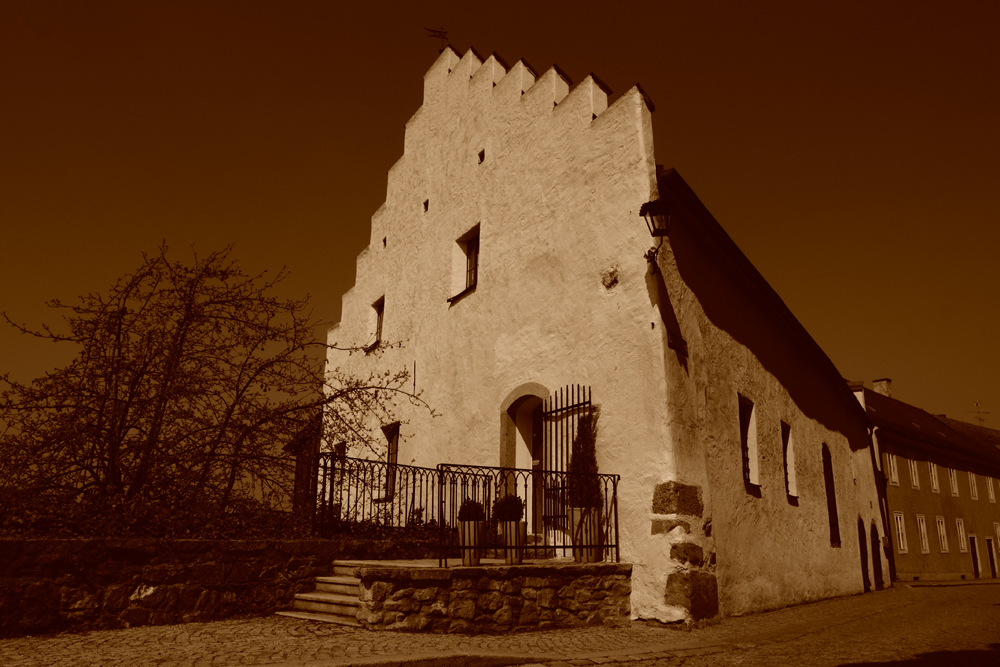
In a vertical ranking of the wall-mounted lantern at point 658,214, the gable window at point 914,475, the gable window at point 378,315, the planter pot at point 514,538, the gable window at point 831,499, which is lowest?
the planter pot at point 514,538

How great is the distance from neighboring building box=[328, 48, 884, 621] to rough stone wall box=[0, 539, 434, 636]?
3705mm

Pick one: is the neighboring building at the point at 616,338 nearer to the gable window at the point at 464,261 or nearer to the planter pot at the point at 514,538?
the gable window at the point at 464,261

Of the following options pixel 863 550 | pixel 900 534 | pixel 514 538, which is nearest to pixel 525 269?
pixel 514 538

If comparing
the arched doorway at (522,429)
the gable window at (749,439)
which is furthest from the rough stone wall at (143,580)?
the gable window at (749,439)

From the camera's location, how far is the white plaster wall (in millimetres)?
8836

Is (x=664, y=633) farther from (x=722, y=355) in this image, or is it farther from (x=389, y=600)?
(x=722, y=355)

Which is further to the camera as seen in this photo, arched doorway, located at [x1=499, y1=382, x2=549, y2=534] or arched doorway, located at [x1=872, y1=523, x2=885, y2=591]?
arched doorway, located at [x1=872, y1=523, x2=885, y2=591]

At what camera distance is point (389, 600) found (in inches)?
270

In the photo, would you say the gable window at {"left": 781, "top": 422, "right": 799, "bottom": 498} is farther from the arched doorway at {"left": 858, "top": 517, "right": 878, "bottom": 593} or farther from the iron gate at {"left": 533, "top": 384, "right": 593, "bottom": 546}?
the arched doorway at {"left": 858, "top": 517, "right": 878, "bottom": 593}

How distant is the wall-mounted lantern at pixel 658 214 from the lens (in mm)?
8461

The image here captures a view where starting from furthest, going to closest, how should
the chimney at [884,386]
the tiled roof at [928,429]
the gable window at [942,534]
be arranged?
the chimney at [884,386] < the gable window at [942,534] < the tiled roof at [928,429]

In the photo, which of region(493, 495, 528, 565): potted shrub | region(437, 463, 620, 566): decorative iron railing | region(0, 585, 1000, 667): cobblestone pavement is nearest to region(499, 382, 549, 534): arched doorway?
region(437, 463, 620, 566): decorative iron railing

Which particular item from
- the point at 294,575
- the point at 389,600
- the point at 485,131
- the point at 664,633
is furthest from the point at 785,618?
the point at 485,131

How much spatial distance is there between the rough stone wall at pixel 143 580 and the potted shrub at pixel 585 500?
2.98 meters
